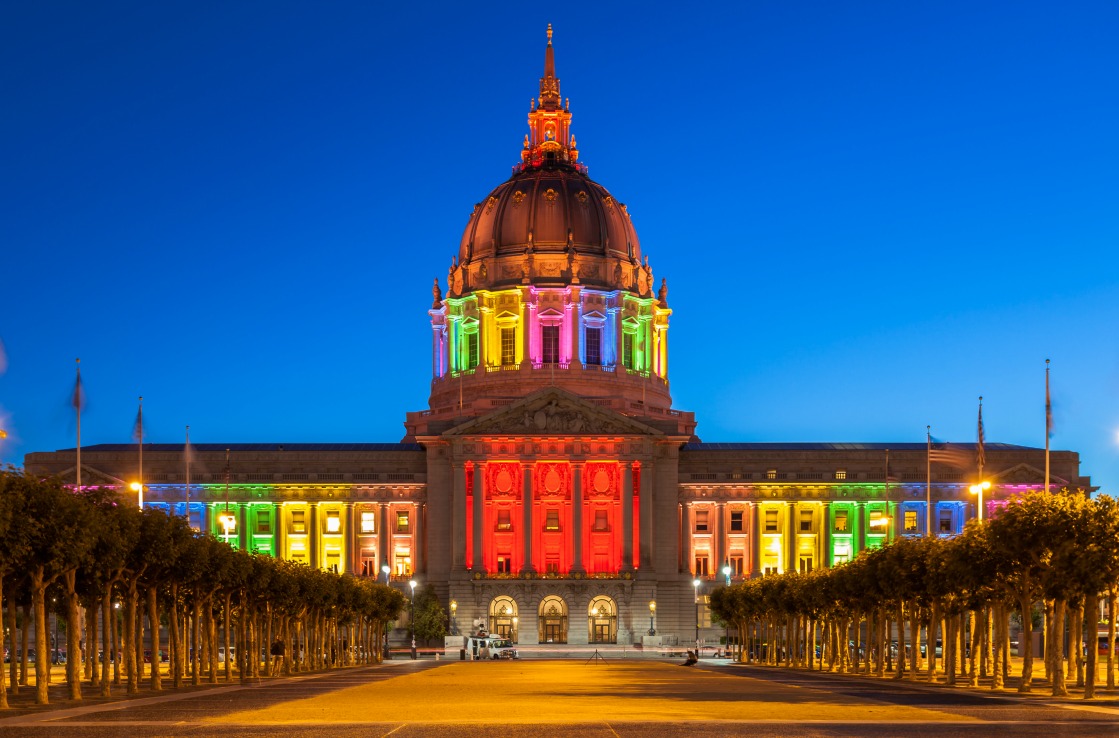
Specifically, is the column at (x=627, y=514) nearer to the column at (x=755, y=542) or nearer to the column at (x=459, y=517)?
the column at (x=755, y=542)

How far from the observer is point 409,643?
598ft

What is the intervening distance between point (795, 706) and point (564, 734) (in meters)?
15.9

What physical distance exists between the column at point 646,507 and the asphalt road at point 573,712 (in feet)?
383

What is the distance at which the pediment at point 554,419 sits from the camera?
194 meters

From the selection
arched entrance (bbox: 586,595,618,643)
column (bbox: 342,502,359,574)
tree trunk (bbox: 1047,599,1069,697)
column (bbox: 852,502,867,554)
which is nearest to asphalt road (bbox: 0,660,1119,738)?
tree trunk (bbox: 1047,599,1069,697)

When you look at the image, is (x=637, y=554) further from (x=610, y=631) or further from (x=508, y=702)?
(x=508, y=702)

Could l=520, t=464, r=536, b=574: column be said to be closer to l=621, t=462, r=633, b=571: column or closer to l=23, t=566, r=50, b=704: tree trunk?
l=621, t=462, r=633, b=571: column

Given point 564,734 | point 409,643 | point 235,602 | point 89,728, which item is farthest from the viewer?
point 409,643

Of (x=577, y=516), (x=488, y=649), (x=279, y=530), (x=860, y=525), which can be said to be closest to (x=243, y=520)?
(x=279, y=530)

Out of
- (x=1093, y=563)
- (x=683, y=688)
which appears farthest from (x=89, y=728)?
(x=1093, y=563)

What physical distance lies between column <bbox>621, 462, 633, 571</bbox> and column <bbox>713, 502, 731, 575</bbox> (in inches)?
474

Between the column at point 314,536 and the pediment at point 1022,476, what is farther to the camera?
the column at point 314,536

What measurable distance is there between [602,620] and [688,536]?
646 inches

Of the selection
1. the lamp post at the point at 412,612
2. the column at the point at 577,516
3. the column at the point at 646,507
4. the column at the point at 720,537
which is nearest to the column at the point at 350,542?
the lamp post at the point at 412,612
